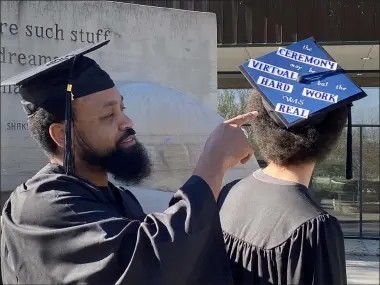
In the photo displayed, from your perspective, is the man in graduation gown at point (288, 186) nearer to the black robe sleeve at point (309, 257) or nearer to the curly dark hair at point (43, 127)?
the black robe sleeve at point (309, 257)

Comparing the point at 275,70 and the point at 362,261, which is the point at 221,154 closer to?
the point at 275,70

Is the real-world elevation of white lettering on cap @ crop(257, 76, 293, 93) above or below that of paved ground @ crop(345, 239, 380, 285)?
above

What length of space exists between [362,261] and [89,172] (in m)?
6.67

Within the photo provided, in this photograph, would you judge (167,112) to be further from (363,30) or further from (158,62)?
(363,30)

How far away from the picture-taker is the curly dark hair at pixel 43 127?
1555mm

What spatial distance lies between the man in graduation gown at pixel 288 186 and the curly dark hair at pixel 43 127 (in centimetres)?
67

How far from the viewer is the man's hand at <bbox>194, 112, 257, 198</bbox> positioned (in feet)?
4.43

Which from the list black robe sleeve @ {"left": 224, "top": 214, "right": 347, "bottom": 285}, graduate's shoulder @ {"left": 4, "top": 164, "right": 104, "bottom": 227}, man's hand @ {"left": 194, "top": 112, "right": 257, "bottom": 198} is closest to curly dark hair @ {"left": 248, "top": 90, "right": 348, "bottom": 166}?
black robe sleeve @ {"left": 224, "top": 214, "right": 347, "bottom": 285}

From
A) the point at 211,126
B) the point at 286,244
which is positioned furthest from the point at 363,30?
the point at 286,244

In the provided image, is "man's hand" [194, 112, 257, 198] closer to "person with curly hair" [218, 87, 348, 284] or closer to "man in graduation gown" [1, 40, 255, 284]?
"man in graduation gown" [1, 40, 255, 284]

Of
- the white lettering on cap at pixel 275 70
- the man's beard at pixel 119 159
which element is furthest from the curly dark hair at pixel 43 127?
the white lettering on cap at pixel 275 70

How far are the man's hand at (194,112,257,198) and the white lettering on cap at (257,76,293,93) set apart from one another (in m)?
0.47

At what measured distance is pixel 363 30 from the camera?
183 inches

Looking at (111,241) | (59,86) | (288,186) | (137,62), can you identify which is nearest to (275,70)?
(288,186)
